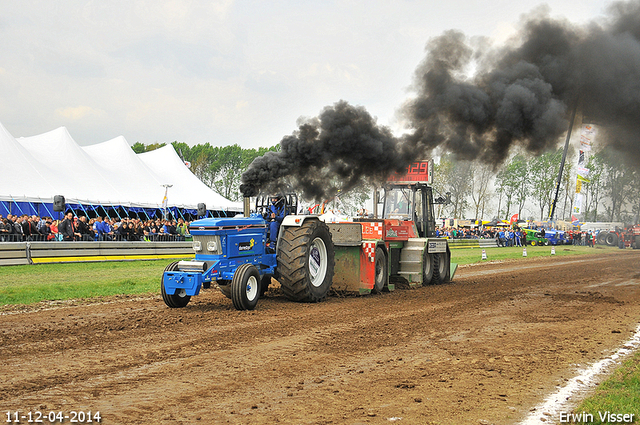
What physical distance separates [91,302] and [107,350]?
4731mm

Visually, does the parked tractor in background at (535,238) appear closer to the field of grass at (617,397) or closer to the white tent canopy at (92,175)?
the white tent canopy at (92,175)

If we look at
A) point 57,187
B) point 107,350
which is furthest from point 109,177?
point 107,350

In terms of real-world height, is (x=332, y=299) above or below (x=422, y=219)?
below

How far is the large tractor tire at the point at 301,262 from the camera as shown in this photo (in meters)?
9.80

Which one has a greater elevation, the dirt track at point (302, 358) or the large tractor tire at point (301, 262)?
the large tractor tire at point (301, 262)

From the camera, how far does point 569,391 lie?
16.6 ft

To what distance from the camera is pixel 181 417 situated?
4.21 metres

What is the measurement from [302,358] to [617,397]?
3.12 metres

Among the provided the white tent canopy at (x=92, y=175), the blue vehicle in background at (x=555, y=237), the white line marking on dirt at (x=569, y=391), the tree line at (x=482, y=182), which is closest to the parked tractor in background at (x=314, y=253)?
the white line marking on dirt at (x=569, y=391)

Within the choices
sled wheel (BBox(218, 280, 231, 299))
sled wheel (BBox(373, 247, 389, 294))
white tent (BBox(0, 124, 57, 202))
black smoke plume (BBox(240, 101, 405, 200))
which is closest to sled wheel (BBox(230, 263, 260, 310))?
sled wheel (BBox(218, 280, 231, 299))

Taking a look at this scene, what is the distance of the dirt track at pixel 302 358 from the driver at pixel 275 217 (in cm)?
121

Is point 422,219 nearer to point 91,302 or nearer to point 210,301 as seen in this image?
point 210,301

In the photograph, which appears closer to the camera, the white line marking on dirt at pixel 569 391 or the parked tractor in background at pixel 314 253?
the white line marking on dirt at pixel 569 391

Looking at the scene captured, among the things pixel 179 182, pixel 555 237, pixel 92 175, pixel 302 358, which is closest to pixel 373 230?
pixel 302 358
